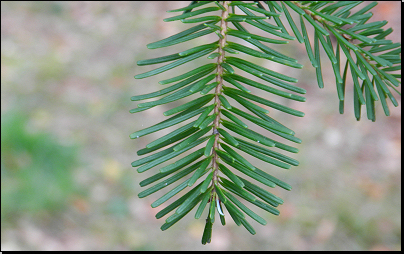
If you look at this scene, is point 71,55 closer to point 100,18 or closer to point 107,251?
point 100,18

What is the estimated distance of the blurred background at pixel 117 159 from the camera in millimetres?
1872

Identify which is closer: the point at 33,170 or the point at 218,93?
the point at 218,93

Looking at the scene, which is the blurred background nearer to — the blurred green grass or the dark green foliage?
the blurred green grass

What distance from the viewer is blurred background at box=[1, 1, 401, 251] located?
1872 mm

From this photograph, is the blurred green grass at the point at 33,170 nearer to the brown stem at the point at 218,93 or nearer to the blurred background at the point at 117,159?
the blurred background at the point at 117,159

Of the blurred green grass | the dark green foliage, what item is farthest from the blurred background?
the dark green foliage

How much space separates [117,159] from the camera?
2211 mm

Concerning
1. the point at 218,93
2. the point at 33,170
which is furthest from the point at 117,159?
the point at 218,93

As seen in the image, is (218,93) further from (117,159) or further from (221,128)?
(117,159)

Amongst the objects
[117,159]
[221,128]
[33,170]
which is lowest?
[221,128]

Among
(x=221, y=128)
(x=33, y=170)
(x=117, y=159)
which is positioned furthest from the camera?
(x=117, y=159)

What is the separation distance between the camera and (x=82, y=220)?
1.95 m

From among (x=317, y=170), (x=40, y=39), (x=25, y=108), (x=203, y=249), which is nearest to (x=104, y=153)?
(x=25, y=108)

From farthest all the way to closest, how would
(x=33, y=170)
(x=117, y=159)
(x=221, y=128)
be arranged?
(x=117, y=159) < (x=33, y=170) < (x=221, y=128)
